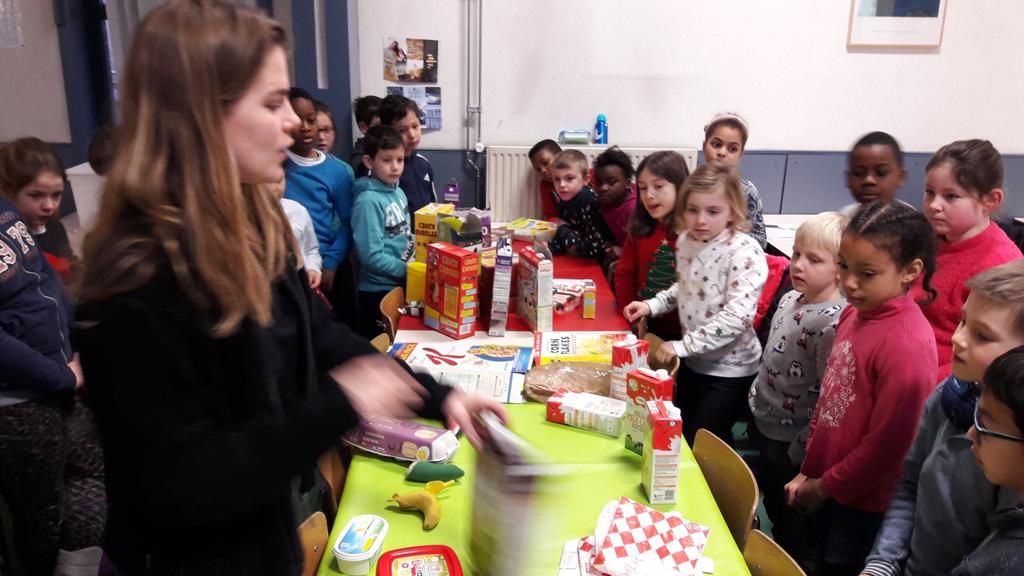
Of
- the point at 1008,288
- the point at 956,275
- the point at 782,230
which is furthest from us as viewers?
the point at 782,230

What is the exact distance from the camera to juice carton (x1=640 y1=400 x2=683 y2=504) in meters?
1.57

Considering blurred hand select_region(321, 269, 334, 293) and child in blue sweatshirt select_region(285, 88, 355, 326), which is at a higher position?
child in blue sweatshirt select_region(285, 88, 355, 326)

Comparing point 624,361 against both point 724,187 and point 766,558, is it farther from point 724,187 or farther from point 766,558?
point 724,187

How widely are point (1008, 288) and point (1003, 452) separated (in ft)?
1.18

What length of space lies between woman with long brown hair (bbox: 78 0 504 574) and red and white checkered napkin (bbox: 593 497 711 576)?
0.63 metres

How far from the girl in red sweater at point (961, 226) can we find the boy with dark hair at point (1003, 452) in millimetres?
1135

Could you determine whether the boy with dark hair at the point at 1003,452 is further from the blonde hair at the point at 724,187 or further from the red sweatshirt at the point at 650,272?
the red sweatshirt at the point at 650,272

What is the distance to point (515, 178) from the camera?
533cm

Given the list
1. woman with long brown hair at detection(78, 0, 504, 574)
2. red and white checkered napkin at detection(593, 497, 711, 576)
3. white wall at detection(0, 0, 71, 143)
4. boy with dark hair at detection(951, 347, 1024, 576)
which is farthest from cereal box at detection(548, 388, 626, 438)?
white wall at detection(0, 0, 71, 143)

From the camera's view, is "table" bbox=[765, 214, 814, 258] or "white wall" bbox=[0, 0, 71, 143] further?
"table" bbox=[765, 214, 814, 258]

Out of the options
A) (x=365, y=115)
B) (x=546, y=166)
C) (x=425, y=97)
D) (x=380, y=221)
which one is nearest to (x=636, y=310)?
(x=380, y=221)

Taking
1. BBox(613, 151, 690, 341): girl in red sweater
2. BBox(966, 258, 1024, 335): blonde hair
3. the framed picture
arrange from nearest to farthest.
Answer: BBox(966, 258, 1024, 335): blonde hair → BBox(613, 151, 690, 341): girl in red sweater → the framed picture

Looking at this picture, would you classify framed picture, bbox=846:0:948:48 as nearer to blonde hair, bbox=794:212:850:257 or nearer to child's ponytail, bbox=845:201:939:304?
blonde hair, bbox=794:212:850:257

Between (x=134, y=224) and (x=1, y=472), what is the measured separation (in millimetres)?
1685
